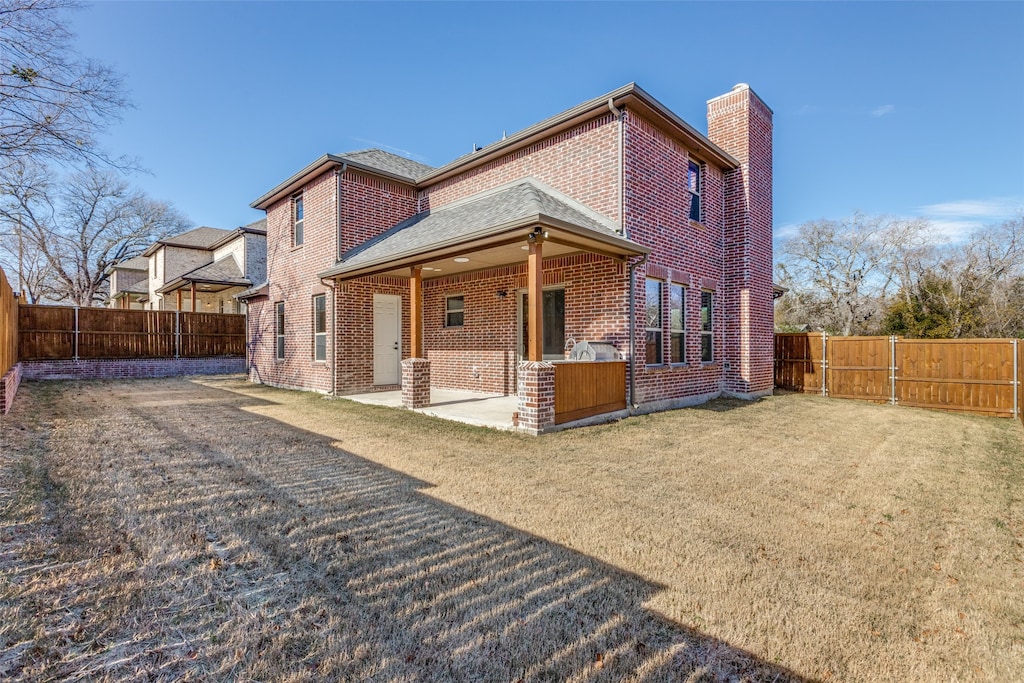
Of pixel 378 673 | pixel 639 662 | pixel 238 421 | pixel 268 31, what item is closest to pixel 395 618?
pixel 378 673

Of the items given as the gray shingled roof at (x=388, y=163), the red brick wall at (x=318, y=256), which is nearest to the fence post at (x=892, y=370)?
the red brick wall at (x=318, y=256)

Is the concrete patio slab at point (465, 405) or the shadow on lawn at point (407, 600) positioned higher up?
the concrete patio slab at point (465, 405)

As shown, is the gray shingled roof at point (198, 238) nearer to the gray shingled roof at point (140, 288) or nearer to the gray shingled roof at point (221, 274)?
the gray shingled roof at point (221, 274)

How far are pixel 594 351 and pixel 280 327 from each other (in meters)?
10.3

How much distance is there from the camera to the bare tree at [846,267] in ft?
85.8

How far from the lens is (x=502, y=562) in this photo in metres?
2.91

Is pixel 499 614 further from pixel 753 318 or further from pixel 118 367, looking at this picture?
pixel 118 367

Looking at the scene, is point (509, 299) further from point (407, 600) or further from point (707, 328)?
point (407, 600)

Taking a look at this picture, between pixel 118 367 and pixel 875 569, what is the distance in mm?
20525

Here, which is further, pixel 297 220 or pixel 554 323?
pixel 297 220

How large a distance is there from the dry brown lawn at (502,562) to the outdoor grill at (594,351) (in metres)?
2.42

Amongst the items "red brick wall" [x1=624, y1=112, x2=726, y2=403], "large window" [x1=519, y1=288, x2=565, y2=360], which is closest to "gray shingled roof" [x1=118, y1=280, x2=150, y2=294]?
"large window" [x1=519, y1=288, x2=565, y2=360]

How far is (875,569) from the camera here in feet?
9.73

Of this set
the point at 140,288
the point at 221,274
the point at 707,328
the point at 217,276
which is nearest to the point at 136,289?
the point at 140,288
